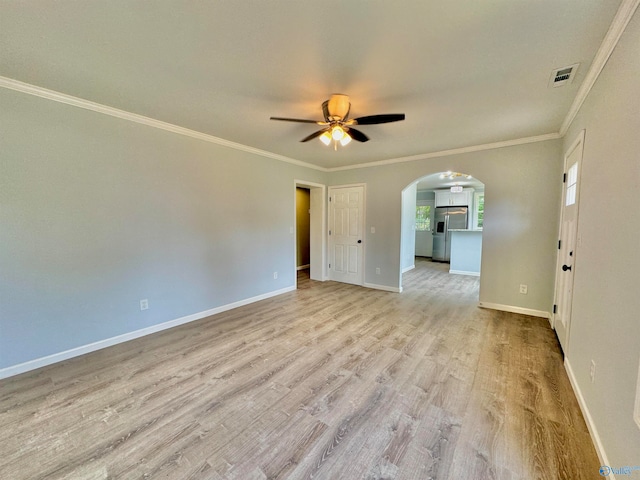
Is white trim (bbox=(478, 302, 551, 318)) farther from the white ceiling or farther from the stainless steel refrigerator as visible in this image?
the stainless steel refrigerator

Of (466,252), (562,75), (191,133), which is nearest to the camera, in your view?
(562,75)

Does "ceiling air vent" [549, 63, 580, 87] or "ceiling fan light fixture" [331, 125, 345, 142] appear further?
Result: "ceiling fan light fixture" [331, 125, 345, 142]

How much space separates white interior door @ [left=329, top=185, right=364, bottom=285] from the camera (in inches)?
209

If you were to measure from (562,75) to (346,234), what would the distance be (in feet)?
12.9

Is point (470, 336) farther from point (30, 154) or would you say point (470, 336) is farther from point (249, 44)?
point (30, 154)

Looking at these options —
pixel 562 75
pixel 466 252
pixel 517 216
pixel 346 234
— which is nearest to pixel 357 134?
pixel 562 75

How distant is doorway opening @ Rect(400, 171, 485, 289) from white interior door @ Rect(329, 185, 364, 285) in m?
1.40

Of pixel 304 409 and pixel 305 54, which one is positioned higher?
pixel 305 54

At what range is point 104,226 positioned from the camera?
8.89 feet

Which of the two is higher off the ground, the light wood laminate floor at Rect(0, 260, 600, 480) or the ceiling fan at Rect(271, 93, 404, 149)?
the ceiling fan at Rect(271, 93, 404, 149)

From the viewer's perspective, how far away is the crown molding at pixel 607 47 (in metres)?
1.34

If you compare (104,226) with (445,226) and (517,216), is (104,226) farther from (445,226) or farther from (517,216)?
(445,226)

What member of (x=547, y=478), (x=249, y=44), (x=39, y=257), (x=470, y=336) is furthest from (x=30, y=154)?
(x=470, y=336)

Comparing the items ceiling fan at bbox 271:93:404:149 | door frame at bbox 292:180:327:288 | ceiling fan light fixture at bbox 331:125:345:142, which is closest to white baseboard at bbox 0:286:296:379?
door frame at bbox 292:180:327:288
